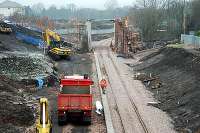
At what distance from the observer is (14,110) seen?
27.1 meters

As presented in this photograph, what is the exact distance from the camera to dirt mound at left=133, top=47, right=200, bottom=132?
2798cm

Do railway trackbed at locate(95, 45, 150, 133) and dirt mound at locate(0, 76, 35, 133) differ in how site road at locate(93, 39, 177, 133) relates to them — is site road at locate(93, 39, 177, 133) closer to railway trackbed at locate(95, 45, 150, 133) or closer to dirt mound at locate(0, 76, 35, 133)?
railway trackbed at locate(95, 45, 150, 133)

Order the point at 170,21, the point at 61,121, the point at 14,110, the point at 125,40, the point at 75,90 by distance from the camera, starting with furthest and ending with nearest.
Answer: the point at 170,21
the point at 125,40
the point at 14,110
the point at 75,90
the point at 61,121

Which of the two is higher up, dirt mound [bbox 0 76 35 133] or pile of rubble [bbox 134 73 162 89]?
dirt mound [bbox 0 76 35 133]

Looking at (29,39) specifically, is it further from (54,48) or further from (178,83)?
(178,83)

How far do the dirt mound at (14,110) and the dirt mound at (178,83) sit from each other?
855cm

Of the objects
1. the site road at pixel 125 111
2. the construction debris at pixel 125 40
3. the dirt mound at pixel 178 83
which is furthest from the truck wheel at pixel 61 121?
the construction debris at pixel 125 40

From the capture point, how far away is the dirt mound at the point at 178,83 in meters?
28.0

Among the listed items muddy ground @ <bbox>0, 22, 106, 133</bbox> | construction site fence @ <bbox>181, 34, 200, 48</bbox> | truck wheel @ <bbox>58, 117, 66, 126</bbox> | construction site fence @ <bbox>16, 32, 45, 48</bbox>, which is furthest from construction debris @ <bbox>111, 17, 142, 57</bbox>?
truck wheel @ <bbox>58, 117, 66, 126</bbox>

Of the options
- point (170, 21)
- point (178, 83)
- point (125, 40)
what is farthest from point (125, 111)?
point (170, 21)

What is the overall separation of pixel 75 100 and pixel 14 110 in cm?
414

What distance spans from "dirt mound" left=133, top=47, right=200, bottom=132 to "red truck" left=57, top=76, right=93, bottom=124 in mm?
5329

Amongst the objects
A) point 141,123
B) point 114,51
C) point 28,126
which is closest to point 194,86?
point 141,123

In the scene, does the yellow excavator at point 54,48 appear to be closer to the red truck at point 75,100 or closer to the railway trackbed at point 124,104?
the railway trackbed at point 124,104
